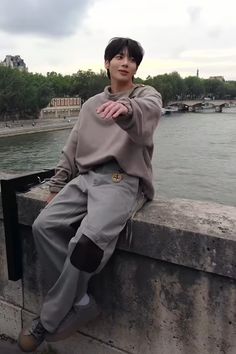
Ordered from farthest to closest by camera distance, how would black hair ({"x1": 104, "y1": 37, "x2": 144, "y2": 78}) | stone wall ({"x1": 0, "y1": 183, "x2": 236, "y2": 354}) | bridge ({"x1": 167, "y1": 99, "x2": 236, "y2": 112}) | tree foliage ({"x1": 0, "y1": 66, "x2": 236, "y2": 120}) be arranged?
bridge ({"x1": 167, "y1": 99, "x2": 236, "y2": 112})
tree foliage ({"x1": 0, "y1": 66, "x2": 236, "y2": 120})
black hair ({"x1": 104, "y1": 37, "x2": 144, "y2": 78})
stone wall ({"x1": 0, "y1": 183, "x2": 236, "y2": 354})

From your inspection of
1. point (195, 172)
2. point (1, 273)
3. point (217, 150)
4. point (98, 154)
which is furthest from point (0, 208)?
point (217, 150)

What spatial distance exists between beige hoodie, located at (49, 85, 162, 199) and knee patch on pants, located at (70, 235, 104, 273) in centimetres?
33

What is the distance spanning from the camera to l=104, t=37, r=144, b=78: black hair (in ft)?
6.70

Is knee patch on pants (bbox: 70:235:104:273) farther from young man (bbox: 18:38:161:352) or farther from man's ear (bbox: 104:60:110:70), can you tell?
man's ear (bbox: 104:60:110:70)

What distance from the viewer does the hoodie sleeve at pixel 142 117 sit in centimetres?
167

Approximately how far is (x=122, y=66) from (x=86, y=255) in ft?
2.73

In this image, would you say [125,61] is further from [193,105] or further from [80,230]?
[193,105]

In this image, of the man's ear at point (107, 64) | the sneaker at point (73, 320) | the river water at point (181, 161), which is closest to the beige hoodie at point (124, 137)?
the man's ear at point (107, 64)

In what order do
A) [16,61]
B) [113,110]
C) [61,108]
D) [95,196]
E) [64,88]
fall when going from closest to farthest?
[113,110] → [95,196] → [61,108] → [64,88] → [16,61]

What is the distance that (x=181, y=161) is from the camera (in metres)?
29.5

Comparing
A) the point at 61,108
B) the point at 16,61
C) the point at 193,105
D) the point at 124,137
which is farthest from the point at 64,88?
the point at 124,137

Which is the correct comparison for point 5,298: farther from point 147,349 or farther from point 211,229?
point 211,229

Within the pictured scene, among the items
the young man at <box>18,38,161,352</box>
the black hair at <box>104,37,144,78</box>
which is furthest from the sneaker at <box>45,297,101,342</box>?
the black hair at <box>104,37,144,78</box>

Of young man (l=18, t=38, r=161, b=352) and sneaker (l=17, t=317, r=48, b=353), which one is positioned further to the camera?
sneaker (l=17, t=317, r=48, b=353)
